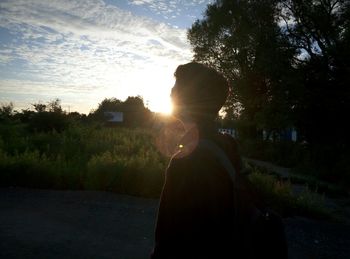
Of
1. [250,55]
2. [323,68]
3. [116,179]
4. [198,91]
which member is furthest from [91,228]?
[250,55]

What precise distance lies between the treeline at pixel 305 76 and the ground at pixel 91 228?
1410cm

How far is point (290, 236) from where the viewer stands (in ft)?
26.1

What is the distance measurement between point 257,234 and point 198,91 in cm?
73

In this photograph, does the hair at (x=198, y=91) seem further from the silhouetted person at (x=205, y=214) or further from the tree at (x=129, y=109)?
the tree at (x=129, y=109)

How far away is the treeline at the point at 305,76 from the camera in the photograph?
2417 cm

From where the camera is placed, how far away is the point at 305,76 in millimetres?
25797

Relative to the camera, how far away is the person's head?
215cm

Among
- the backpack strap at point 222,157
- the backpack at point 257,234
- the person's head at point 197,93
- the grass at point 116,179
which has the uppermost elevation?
the person's head at point 197,93

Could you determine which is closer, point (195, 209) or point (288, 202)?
point (195, 209)

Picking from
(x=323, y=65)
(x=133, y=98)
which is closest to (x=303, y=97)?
(x=323, y=65)

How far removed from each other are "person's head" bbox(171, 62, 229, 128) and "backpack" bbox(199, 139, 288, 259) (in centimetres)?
29

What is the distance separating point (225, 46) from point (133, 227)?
28.4m

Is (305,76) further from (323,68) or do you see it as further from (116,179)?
(116,179)

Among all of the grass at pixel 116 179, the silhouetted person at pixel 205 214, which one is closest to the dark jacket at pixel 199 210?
the silhouetted person at pixel 205 214
